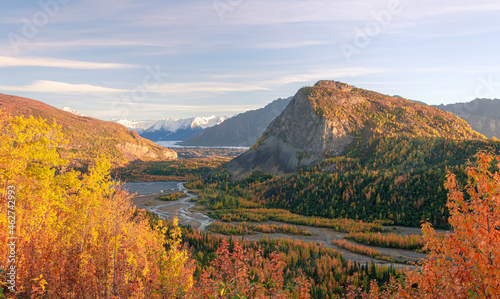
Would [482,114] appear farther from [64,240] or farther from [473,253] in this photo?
[64,240]

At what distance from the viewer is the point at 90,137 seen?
12875cm

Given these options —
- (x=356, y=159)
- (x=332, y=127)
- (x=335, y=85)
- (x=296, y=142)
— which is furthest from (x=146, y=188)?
(x=335, y=85)

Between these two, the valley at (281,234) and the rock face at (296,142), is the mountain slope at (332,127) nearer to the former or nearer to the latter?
the rock face at (296,142)

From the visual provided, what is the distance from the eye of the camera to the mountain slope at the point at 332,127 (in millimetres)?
55750

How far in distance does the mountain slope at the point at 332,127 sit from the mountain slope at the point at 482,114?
89220mm

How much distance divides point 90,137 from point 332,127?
385ft

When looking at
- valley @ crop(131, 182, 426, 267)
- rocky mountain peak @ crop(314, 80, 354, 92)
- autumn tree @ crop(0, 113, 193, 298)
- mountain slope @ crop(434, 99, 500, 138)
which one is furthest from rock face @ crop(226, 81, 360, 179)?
mountain slope @ crop(434, 99, 500, 138)

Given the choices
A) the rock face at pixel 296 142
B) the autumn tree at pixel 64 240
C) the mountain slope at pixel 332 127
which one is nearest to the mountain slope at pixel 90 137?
the rock face at pixel 296 142

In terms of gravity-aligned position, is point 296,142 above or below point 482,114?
below

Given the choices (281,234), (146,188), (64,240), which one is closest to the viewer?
(64,240)

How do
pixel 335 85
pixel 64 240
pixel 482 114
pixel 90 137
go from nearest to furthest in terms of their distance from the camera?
pixel 64 240 → pixel 335 85 → pixel 90 137 → pixel 482 114

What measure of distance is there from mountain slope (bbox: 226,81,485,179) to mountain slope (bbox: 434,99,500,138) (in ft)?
293

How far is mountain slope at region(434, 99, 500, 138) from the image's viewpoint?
12619cm

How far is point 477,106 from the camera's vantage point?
145m
